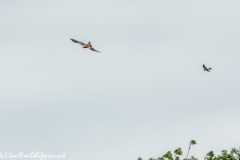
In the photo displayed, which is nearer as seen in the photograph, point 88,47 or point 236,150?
point 88,47

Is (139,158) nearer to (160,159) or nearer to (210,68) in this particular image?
(160,159)

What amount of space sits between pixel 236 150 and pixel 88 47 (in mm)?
27733

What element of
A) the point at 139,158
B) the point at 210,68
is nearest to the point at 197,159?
the point at 139,158

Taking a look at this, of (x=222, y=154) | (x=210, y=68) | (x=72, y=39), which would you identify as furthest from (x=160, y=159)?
(x=72, y=39)

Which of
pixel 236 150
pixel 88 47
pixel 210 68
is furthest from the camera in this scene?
pixel 236 150

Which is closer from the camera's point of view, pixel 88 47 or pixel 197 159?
pixel 88 47

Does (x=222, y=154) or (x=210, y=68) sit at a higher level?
(x=210, y=68)

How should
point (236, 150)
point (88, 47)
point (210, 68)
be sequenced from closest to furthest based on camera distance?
point (88, 47) → point (210, 68) → point (236, 150)

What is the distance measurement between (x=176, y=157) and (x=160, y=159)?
5.29 feet

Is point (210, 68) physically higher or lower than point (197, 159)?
higher

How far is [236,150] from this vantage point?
55.1 metres

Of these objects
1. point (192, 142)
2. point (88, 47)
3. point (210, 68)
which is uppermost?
point (210, 68)

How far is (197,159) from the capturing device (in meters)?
56.0

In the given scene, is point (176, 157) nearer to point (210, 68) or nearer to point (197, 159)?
point (197, 159)
